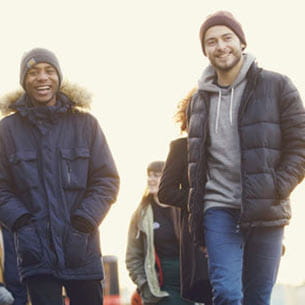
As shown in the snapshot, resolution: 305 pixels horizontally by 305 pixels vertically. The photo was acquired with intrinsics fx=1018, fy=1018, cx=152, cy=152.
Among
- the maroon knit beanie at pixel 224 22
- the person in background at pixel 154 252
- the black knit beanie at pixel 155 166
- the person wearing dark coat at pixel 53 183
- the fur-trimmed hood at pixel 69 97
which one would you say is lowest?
the person in background at pixel 154 252

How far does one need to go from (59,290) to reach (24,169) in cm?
84

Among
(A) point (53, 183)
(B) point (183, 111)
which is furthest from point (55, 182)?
(B) point (183, 111)

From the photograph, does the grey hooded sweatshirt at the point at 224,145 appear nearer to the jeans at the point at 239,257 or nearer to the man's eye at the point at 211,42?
the jeans at the point at 239,257

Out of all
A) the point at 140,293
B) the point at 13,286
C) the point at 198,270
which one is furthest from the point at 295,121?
the point at 140,293

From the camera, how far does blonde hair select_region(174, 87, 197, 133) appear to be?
7.52 m

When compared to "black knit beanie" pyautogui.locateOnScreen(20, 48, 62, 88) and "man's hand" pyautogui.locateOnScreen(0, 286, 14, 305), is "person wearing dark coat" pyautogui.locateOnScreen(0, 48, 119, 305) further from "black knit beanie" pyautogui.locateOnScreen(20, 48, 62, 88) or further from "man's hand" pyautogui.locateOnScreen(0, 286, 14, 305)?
"man's hand" pyautogui.locateOnScreen(0, 286, 14, 305)

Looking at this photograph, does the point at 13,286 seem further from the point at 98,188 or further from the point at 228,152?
the point at 228,152

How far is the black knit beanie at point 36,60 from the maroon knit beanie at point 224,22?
1053mm

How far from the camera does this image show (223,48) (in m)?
6.89

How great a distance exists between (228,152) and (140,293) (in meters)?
4.55

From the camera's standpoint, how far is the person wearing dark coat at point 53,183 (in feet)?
21.9

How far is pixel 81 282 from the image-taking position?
6.77 metres

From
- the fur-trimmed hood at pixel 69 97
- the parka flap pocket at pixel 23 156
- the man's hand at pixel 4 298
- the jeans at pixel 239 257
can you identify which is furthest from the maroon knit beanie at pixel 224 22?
the man's hand at pixel 4 298

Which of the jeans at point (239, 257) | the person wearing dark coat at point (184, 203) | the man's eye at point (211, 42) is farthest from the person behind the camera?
the person wearing dark coat at point (184, 203)
